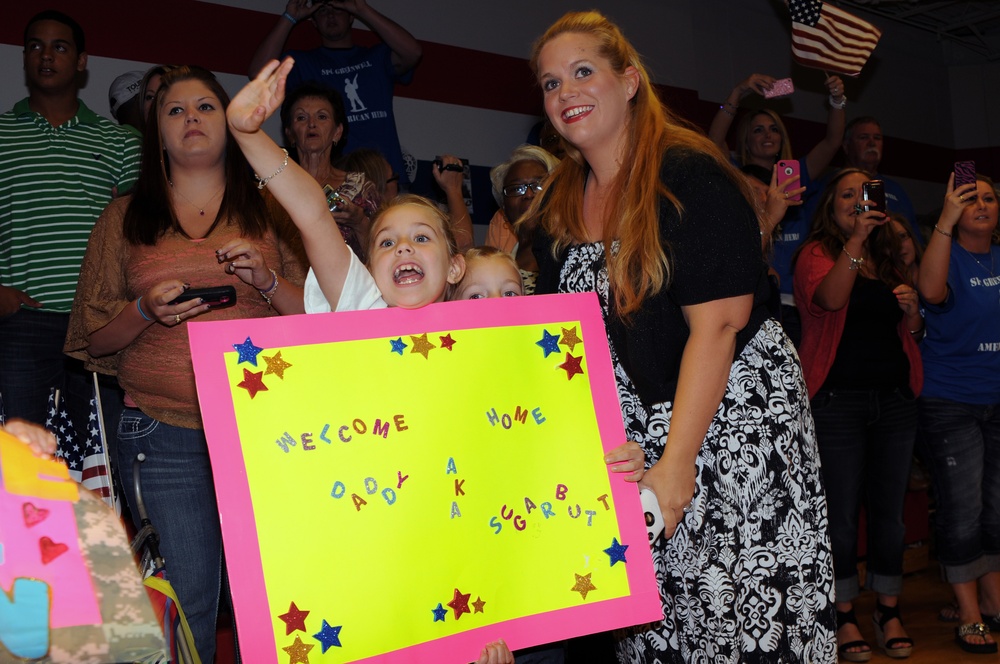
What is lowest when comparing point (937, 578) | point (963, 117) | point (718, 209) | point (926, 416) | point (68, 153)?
point (937, 578)

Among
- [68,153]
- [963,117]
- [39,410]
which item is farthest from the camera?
[963,117]

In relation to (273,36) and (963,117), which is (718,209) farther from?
(963,117)

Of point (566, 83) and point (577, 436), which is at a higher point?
point (566, 83)

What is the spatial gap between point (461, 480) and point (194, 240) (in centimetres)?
110

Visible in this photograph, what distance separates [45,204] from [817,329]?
9.61ft

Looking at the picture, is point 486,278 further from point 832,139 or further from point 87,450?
point 832,139

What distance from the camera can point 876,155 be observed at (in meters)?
5.53

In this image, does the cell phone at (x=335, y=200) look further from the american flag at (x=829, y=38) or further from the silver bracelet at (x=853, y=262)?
the american flag at (x=829, y=38)

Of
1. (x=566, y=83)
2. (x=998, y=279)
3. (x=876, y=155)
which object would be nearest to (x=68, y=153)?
(x=566, y=83)

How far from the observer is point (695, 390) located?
179 cm

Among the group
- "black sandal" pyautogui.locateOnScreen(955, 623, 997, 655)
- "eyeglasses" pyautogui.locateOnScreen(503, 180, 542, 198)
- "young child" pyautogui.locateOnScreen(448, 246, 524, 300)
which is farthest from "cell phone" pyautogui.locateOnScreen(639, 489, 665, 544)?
"black sandal" pyautogui.locateOnScreen(955, 623, 997, 655)

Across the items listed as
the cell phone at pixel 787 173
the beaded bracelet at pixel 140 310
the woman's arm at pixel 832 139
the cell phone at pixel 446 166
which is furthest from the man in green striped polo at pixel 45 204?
the woman's arm at pixel 832 139

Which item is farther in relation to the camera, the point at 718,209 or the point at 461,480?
the point at 718,209

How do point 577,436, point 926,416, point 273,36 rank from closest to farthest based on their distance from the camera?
point 577,436 → point 926,416 → point 273,36
